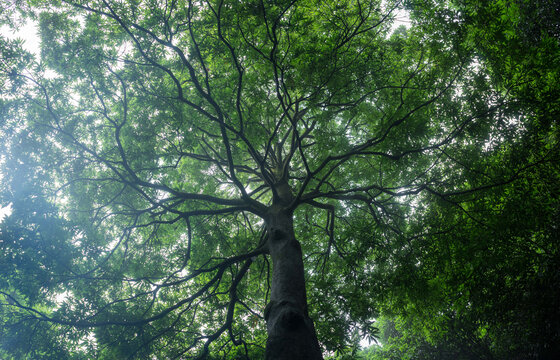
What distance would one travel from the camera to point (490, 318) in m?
4.40

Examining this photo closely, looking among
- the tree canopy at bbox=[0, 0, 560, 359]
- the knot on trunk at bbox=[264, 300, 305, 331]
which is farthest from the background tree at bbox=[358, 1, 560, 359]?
the knot on trunk at bbox=[264, 300, 305, 331]

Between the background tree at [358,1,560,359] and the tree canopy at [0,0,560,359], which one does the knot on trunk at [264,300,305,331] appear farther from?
the background tree at [358,1,560,359]

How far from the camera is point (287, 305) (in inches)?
127

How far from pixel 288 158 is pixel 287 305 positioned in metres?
3.49

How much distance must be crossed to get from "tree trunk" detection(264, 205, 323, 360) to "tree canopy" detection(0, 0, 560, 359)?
0.03 m

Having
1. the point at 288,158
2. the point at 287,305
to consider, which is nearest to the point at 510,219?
the point at 287,305

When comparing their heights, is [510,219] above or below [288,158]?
below

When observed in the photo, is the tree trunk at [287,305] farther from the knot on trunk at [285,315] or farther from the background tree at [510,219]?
the background tree at [510,219]

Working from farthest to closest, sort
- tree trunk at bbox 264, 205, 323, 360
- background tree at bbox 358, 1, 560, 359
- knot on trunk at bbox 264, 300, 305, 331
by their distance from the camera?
background tree at bbox 358, 1, 560, 359 → knot on trunk at bbox 264, 300, 305, 331 → tree trunk at bbox 264, 205, 323, 360

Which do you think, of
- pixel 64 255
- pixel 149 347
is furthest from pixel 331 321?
pixel 64 255

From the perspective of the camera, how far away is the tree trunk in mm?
2691

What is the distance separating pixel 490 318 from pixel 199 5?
6.74m

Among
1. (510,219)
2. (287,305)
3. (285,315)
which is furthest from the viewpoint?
(510,219)

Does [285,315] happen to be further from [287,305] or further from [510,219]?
[510,219]
